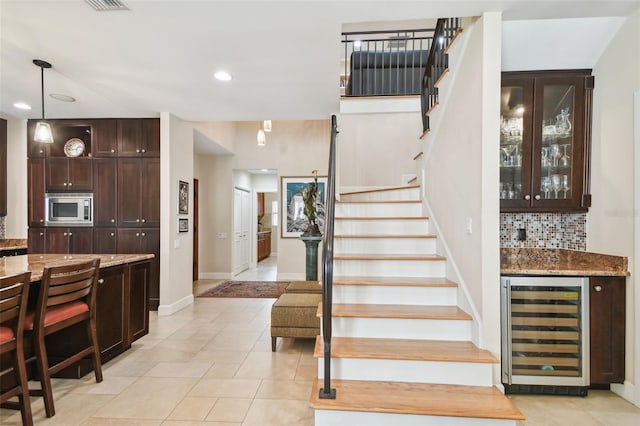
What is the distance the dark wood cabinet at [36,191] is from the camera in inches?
189

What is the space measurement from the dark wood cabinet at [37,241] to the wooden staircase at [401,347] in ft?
14.5

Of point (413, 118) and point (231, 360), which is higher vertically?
point (413, 118)

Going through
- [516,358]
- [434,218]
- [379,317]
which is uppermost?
[434,218]

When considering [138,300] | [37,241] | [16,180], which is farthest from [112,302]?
[16,180]

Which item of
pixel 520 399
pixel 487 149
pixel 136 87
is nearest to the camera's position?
pixel 487 149

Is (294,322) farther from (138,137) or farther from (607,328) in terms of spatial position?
(138,137)

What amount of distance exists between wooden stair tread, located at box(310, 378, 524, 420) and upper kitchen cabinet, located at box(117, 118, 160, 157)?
4085 mm

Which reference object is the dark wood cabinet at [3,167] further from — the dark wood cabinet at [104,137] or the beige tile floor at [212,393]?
the beige tile floor at [212,393]

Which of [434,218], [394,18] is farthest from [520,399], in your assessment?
[394,18]

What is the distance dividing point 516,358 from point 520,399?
280 millimetres

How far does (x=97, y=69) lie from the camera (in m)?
3.22

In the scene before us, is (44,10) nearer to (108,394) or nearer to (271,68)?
(271,68)

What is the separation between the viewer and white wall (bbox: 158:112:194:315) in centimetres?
457

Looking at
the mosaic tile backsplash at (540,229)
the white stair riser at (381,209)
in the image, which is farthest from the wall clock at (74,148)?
the mosaic tile backsplash at (540,229)
